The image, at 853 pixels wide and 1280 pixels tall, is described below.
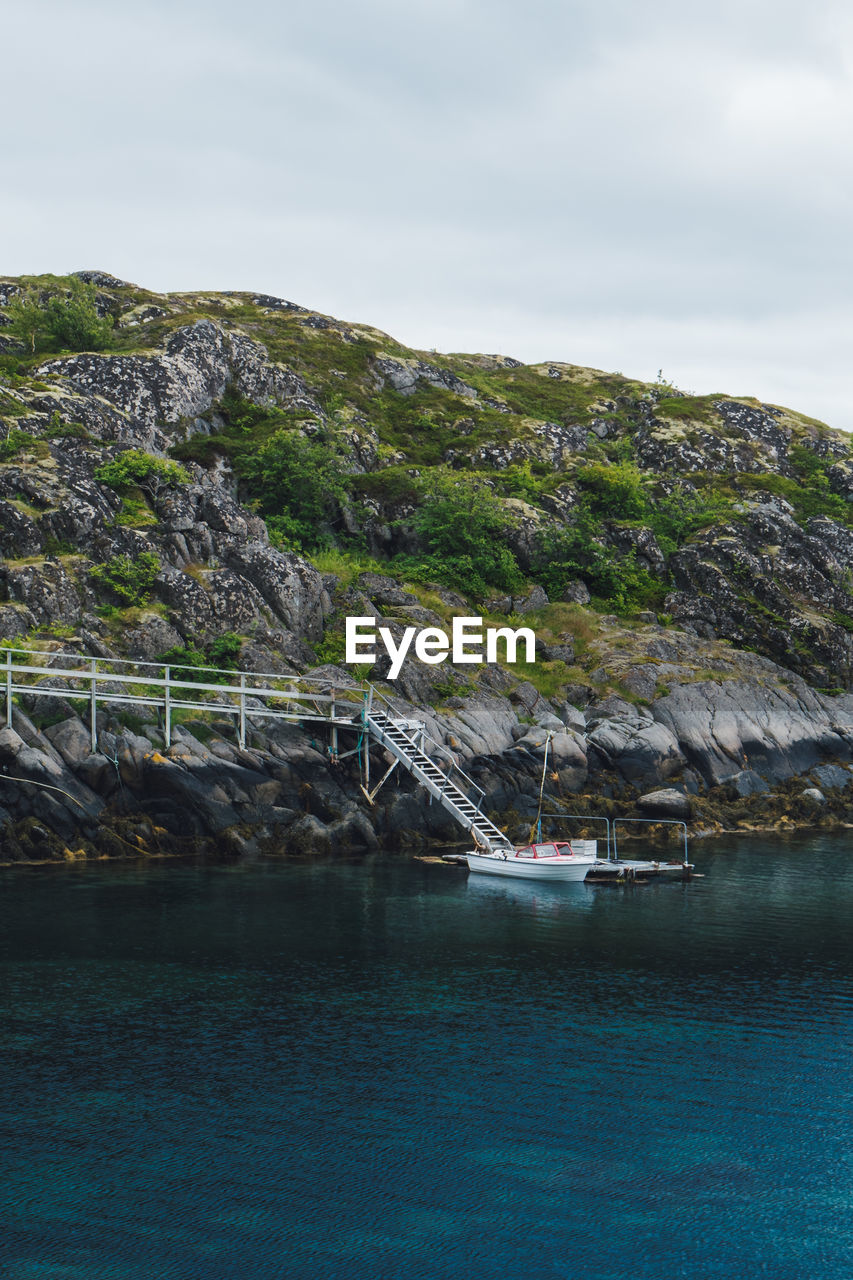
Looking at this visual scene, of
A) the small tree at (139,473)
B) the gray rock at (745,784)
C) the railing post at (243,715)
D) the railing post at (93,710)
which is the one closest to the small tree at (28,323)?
the small tree at (139,473)

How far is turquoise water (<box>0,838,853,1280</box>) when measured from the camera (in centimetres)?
1694

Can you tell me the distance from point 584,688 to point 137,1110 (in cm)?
5540

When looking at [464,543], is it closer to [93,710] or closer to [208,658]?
[208,658]

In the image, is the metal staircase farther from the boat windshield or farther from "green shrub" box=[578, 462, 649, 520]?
"green shrub" box=[578, 462, 649, 520]

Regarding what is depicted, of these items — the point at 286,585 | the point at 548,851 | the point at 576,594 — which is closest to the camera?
the point at 548,851

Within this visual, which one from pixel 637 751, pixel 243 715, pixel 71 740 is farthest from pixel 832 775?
pixel 71 740

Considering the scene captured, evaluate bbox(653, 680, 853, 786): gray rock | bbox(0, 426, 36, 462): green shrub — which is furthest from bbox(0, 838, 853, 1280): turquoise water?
bbox(0, 426, 36, 462): green shrub

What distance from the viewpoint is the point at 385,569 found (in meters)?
86.5

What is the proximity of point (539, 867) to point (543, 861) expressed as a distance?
395mm

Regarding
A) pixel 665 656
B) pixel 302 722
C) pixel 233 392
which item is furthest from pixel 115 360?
pixel 665 656

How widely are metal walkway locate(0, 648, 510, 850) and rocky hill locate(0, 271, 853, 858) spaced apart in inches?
54.0

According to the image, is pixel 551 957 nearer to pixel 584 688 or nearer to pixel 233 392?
pixel 584 688

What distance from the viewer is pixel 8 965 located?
105 ft

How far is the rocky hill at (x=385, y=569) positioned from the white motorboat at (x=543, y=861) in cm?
797
